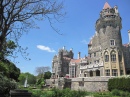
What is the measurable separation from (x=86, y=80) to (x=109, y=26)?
14352mm

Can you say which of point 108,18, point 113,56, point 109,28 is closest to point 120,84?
point 113,56

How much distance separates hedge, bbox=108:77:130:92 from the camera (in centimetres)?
2751

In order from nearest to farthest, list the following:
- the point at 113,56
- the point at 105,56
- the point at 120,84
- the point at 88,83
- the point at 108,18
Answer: the point at 120,84, the point at 88,83, the point at 113,56, the point at 105,56, the point at 108,18

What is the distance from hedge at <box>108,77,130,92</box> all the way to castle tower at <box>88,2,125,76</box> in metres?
5.51

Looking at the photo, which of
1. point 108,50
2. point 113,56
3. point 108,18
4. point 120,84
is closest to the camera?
point 120,84

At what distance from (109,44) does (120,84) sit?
11.2m

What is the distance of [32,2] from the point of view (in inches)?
353

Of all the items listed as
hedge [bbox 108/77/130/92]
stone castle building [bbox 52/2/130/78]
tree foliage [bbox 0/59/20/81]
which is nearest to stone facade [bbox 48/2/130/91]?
stone castle building [bbox 52/2/130/78]

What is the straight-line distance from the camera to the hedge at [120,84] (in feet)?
90.3

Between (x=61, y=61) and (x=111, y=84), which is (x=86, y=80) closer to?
(x=111, y=84)

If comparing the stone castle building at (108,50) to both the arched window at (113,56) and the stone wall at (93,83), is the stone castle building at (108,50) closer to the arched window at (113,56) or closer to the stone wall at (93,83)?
the arched window at (113,56)

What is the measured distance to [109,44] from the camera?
1457 inches

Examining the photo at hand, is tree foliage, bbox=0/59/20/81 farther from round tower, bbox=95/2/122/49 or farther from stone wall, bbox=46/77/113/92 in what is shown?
round tower, bbox=95/2/122/49

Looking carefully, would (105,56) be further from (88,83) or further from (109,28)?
(88,83)
